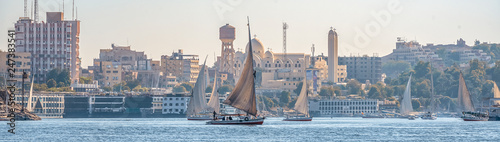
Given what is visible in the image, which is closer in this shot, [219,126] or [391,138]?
[391,138]

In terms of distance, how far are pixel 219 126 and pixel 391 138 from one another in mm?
28010

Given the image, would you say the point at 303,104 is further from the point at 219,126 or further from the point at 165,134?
the point at 165,134

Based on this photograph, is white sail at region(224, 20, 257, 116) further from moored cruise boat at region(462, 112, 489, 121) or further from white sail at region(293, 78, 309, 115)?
moored cruise boat at region(462, 112, 489, 121)

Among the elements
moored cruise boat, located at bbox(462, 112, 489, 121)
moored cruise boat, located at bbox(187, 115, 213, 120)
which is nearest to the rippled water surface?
moored cruise boat, located at bbox(187, 115, 213, 120)

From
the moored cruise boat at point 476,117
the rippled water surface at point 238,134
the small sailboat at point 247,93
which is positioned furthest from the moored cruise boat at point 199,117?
the small sailboat at point 247,93

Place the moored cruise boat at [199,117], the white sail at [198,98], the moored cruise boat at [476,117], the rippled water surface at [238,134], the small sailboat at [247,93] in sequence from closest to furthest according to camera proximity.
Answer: the rippled water surface at [238,134], the small sailboat at [247,93], the white sail at [198,98], the moored cruise boat at [199,117], the moored cruise boat at [476,117]

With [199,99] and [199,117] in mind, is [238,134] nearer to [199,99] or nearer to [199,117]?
[199,99]

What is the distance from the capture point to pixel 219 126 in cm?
14425

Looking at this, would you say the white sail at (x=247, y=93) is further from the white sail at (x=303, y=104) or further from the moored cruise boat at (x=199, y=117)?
the white sail at (x=303, y=104)

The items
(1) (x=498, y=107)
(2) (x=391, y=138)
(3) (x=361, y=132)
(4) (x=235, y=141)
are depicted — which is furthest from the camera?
(1) (x=498, y=107)

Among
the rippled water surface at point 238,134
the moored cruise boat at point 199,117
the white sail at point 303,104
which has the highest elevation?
the white sail at point 303,104

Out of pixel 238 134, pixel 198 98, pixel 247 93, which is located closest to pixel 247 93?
pixel 247 93

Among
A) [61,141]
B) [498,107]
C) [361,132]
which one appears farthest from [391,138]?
[498,107]

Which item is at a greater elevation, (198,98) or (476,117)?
(198,98)
